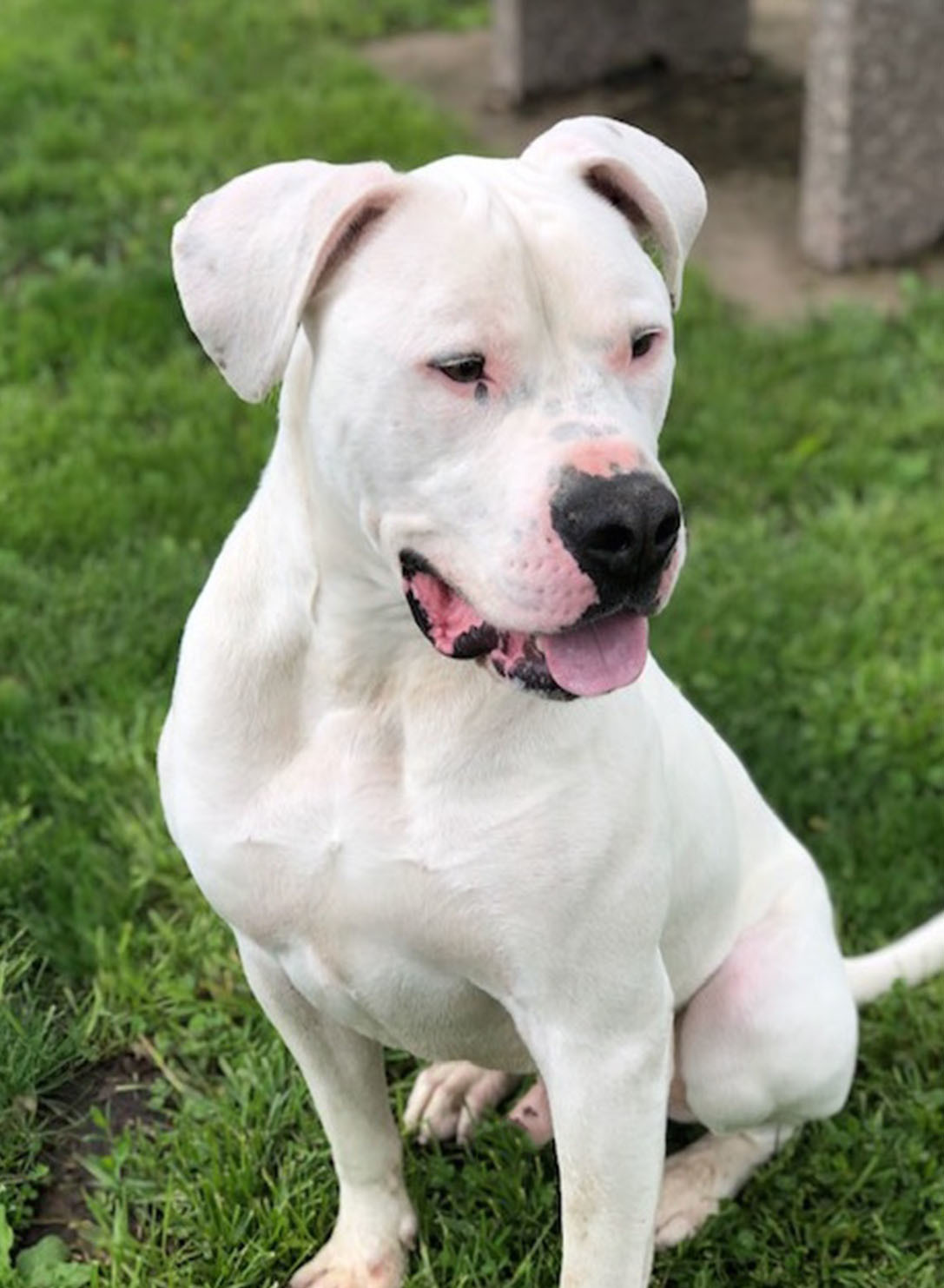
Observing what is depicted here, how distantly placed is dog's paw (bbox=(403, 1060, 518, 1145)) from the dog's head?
1.18m

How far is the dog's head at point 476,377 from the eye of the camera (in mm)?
1793

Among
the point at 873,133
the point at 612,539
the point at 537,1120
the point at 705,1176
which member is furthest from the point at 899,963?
the point at 873,133

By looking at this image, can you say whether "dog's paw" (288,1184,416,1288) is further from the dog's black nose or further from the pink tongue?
the dog's black nose

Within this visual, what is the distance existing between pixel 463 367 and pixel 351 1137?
126 cm

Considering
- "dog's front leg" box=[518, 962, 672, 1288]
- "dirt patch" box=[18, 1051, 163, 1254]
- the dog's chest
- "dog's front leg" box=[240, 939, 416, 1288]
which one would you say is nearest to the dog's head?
the dog's chest

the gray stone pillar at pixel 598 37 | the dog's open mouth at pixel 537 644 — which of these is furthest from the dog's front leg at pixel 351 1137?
the gray stone pillar at pixel 598 37

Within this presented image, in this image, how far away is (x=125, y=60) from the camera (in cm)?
693

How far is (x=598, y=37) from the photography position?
7.07 m

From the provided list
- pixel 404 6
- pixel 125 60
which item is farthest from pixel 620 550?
pixel 404 6

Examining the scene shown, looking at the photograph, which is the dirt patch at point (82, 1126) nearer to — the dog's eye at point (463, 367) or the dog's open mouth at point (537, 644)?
the dog's open mouth at point (537, 644)

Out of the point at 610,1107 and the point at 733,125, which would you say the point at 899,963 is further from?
the point at 733,125

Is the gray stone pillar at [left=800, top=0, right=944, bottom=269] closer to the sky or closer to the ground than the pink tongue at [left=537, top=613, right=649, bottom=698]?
closer to the ground

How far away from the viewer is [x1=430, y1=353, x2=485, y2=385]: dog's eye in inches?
70.7

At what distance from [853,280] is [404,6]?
316cm
